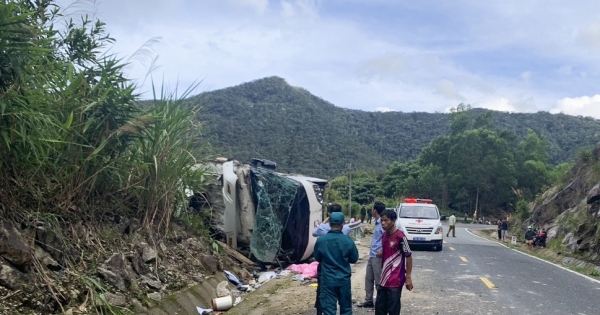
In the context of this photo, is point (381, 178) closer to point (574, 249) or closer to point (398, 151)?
point (398, 151)

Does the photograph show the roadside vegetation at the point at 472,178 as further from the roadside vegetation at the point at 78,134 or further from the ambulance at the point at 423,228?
the roadside vegetation at the point at 78,134

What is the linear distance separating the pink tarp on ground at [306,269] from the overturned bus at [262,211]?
1.64 ft

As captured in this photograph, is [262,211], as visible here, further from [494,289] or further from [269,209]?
[494,289]

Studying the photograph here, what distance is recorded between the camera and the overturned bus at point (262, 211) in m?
12.9

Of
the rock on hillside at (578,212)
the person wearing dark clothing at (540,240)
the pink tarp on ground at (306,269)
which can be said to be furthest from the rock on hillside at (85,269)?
the person wearing dark clothing at (540,240)

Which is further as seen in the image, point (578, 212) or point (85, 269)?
point (578, 212)

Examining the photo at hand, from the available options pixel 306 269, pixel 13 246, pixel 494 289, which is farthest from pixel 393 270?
pixel 306 269

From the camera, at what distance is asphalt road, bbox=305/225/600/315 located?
Result: 29.8 ft

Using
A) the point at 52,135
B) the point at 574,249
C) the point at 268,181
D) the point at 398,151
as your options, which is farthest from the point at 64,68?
the point at 398,151

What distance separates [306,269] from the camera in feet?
41.7

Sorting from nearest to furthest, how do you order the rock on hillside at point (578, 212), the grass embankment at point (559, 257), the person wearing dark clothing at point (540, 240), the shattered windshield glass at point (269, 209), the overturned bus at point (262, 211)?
the overturned bus at point (262, 211) < the shattered windshield glass at point (269, 209) < the grass embankment at point (559, 257) < the rock on hillside at point (578, 212) < the person wearing dark clothing at point (540, 240)

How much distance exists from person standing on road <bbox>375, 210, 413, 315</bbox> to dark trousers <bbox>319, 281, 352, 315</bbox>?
47 centimetres

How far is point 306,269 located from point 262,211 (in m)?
1.69

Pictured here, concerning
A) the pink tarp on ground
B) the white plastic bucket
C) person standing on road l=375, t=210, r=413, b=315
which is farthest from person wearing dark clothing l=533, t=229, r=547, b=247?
person standing on road l=375, t=210, r=413, b=315
